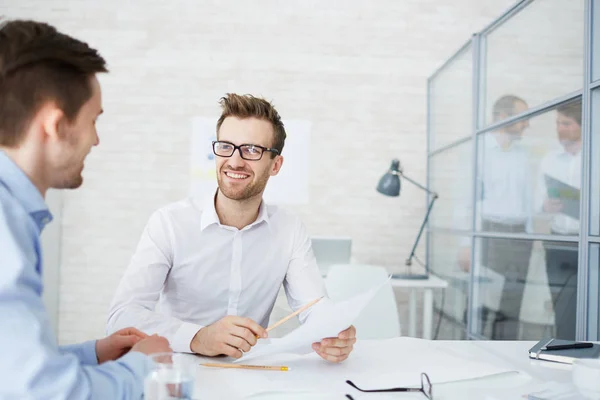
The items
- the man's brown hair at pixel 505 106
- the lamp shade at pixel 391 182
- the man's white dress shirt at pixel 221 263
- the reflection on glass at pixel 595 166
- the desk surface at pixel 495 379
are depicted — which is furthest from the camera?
the lamp shade at pixel 391 182

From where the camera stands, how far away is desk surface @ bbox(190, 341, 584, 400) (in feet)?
3.29

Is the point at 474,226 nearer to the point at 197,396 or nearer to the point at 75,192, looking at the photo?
the point at 197,396

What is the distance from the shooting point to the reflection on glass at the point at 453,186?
3326 millimetres

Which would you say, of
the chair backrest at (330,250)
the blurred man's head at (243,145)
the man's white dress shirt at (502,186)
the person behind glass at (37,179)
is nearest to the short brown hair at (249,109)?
the blurred man's head at (243,145)

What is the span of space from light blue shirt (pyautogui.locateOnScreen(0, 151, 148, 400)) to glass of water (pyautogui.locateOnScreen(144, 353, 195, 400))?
0.02 m

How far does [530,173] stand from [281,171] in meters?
2.13

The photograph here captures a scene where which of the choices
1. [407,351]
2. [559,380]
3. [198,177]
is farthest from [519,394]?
[198,177]

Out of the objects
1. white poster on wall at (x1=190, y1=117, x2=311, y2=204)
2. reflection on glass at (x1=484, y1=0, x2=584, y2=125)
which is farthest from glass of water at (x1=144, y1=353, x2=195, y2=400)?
white poster on wall at (x1=190, y1=117, x2=311, y2=204)

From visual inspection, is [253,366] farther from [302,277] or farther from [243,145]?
[243,145]

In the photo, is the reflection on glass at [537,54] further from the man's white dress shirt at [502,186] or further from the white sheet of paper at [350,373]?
the white sheet of paper at [350,373]

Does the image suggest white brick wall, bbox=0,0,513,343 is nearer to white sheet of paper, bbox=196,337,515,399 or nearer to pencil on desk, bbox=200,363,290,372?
white sheet of paper, bbox=196,337,515,399

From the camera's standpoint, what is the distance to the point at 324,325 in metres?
1.16

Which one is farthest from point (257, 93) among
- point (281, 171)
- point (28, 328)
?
point (28, 328)

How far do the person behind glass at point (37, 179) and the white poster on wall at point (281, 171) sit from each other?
11.1 ft
